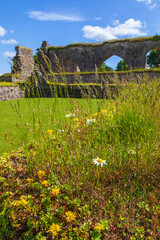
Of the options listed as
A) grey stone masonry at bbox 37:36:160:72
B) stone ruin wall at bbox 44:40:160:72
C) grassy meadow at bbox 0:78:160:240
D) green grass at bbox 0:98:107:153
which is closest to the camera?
grassy meadow at bbox 0:78:160:240

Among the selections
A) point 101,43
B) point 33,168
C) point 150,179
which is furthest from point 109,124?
point 101,43

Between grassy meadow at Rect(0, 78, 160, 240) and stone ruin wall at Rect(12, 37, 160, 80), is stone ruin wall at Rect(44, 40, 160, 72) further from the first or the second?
grassy meadow at Rect(0, 78, 160, 240)

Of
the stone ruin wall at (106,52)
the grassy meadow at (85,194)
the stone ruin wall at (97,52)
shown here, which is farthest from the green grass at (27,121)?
the stone ruin wall at (106,52)

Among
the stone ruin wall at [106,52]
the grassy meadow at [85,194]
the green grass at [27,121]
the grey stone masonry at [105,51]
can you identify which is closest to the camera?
the grassy meadow at [85,194]

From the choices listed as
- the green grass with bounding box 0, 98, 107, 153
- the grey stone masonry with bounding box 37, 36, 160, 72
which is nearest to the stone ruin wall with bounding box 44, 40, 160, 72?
the grey stone masonry with bounding box 37, 36, 160, 72

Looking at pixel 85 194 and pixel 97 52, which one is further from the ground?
pixel 97 52

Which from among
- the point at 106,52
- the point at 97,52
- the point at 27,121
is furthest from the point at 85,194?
the point at 97,52

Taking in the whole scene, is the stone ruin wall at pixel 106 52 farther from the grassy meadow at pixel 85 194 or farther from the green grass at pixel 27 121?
the grassy meadow at pixel 85 194

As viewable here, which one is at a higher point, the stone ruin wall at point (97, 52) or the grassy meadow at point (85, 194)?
the stone ruin wall at point (97, 52)

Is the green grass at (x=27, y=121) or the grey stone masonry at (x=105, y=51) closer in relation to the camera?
the green grass at (x=27, y=121)

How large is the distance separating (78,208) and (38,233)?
35cm

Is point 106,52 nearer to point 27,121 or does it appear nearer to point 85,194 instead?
point 27,121

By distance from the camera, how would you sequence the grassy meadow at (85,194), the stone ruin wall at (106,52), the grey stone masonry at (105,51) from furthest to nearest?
the stone ruin wall at (106,52)
the grey stone masonry at (105,51)
the grassy meadow at (85,194)

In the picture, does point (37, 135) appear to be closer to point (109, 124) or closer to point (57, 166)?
point (57, 166)
